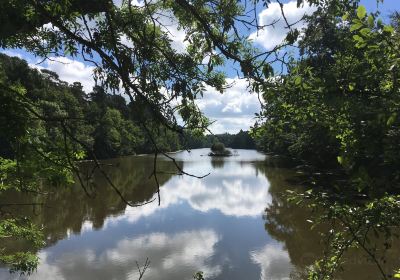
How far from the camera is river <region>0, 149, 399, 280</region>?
1162cm

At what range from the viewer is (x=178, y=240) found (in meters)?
15.0

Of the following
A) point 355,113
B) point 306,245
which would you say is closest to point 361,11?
point 355,113

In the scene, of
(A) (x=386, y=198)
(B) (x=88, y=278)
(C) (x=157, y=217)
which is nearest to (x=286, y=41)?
(A) (x=386, y=198)

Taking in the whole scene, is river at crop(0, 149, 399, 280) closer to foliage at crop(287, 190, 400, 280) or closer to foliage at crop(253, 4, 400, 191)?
foliage at crop(287, 190, 400, 280)

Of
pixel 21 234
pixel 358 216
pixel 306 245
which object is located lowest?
pixel 306 245

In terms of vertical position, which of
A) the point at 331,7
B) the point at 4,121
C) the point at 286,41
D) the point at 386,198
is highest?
the point at 331,7

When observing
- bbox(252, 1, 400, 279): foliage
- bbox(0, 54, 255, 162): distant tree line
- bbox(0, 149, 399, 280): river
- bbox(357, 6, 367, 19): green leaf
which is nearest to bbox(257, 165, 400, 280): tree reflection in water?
bbox(0, 149, 399, 280): river

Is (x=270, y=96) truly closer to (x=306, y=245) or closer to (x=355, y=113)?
(x=355, y=113)

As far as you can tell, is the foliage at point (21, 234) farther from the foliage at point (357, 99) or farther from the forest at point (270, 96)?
the foliage at point (357, 99)

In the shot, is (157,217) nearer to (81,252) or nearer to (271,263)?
(81,252)

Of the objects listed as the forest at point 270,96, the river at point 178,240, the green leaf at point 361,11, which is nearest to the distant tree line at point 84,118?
the forest at point 270,96

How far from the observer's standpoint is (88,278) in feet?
36.8

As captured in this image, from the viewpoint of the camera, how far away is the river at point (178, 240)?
11625 mm

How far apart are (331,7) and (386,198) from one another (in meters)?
1.26
